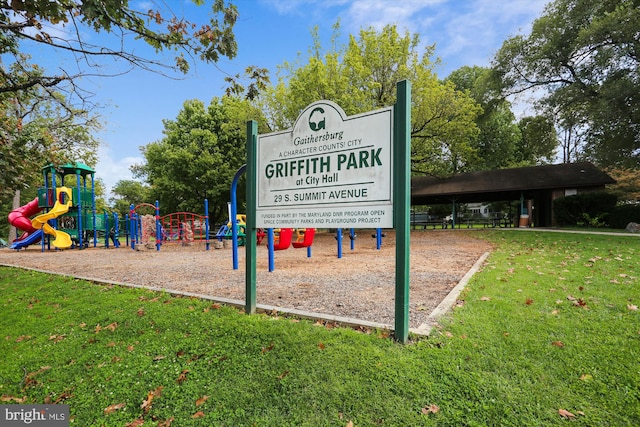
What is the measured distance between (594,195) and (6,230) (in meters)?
53.9

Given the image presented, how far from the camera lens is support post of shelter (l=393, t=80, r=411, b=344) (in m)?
3.21

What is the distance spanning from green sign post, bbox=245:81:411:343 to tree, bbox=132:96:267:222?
2192 cm

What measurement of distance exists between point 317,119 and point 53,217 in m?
17.6

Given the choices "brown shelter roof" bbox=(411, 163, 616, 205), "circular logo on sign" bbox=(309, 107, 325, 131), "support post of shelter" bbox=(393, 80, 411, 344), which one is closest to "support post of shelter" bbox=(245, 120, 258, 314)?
"circular logo on sign" bbox=(309, 107, 325, 131)

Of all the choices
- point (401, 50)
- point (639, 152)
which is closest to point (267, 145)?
point (401, 50)

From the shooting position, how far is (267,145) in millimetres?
4469

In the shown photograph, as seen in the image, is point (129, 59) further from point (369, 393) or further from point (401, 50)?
point (401, 50)

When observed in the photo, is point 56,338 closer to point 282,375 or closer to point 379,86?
point 282,375

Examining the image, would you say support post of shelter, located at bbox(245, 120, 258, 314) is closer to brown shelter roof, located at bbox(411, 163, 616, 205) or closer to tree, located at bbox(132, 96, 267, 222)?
brown shelter roof, located at bbox(411, 163, 616, 205)

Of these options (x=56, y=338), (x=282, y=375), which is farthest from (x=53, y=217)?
(x=282, y=375)

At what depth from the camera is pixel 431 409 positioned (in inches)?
92.1

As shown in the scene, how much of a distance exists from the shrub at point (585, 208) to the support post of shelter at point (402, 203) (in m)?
20.0

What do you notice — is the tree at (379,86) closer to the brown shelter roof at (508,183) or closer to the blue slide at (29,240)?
the brown shelter roof at (508,183)

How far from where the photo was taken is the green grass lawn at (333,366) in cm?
236
